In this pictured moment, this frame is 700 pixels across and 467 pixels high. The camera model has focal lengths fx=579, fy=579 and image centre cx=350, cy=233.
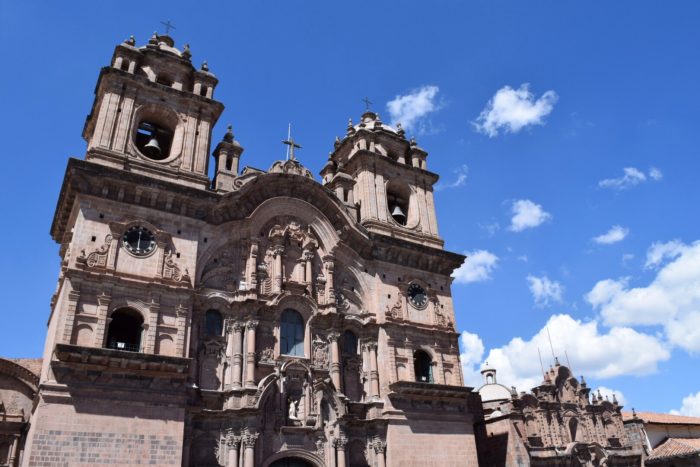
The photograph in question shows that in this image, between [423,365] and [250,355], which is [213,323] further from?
[423,365]

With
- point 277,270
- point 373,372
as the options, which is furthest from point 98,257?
point 373,372

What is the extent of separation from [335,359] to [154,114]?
13572 mm

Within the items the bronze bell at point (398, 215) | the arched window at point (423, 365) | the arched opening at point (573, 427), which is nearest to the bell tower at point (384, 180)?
the bronze bell at point (398, 215)

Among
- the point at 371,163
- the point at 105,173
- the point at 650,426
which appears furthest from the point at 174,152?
the point at 650,426

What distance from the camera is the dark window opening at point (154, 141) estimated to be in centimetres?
2533

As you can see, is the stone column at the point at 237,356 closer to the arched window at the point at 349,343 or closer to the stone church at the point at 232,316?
the stone church at the point at 232,316

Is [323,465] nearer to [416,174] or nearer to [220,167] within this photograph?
[220,167]

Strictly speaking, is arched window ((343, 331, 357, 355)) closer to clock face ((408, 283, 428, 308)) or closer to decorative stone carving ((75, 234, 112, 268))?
clock face ((408, 283, 428, 308))

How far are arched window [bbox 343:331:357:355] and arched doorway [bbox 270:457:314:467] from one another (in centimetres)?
530

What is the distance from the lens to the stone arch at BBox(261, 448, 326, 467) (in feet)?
71.2

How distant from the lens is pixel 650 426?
39.8 metres

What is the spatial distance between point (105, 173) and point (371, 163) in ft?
46.2

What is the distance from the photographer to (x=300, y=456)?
2222 centimetres

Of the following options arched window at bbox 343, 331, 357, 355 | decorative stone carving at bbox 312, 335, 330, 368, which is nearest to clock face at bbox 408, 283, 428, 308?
arched window at bbox 343, 331, 357, 355
